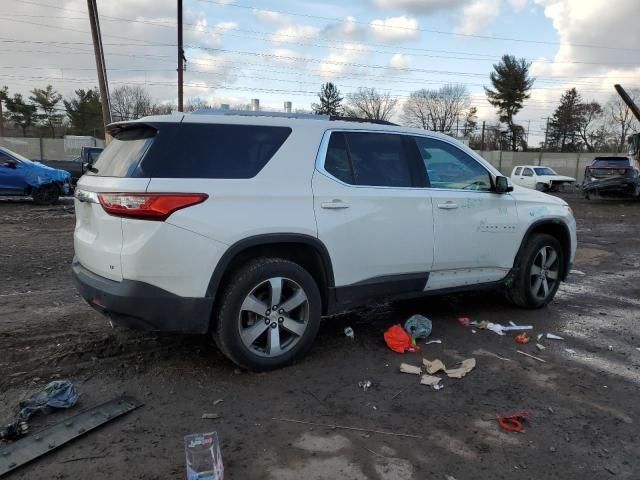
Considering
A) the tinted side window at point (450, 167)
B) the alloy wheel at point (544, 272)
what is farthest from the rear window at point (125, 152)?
the alloy wheel at point (544, 272)

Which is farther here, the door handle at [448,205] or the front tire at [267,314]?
the door handle at [448,205]

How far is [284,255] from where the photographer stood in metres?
3.88

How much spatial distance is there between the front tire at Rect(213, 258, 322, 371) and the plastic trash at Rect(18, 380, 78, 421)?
98cm

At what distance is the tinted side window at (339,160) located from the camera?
4.01m

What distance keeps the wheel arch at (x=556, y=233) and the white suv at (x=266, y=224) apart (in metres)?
0.68

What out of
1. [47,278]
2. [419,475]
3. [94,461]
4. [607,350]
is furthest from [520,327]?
[47,278]

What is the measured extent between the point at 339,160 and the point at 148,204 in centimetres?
154

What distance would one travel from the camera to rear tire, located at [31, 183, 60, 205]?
15.1 m

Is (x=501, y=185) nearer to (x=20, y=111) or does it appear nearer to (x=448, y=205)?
(x=448, y=205)

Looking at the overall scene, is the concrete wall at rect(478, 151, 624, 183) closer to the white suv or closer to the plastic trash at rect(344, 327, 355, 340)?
the white suv

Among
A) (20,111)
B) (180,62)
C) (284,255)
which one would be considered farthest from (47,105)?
(284,255)

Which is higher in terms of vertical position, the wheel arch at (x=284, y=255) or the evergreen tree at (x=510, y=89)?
the evergreen tree at (x=510, y=89)

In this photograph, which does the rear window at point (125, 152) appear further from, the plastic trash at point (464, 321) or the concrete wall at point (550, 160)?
the concrete wall at point (550, 160)

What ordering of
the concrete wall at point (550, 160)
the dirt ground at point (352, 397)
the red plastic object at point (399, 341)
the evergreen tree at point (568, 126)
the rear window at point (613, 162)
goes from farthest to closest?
the evergreen tree at point (568, 126)
the concrete wall at point (550, 160)
the rear window at point (613, 162)
the red plastic object at point (399, 341)
the dirt ground at point (352, 397)
